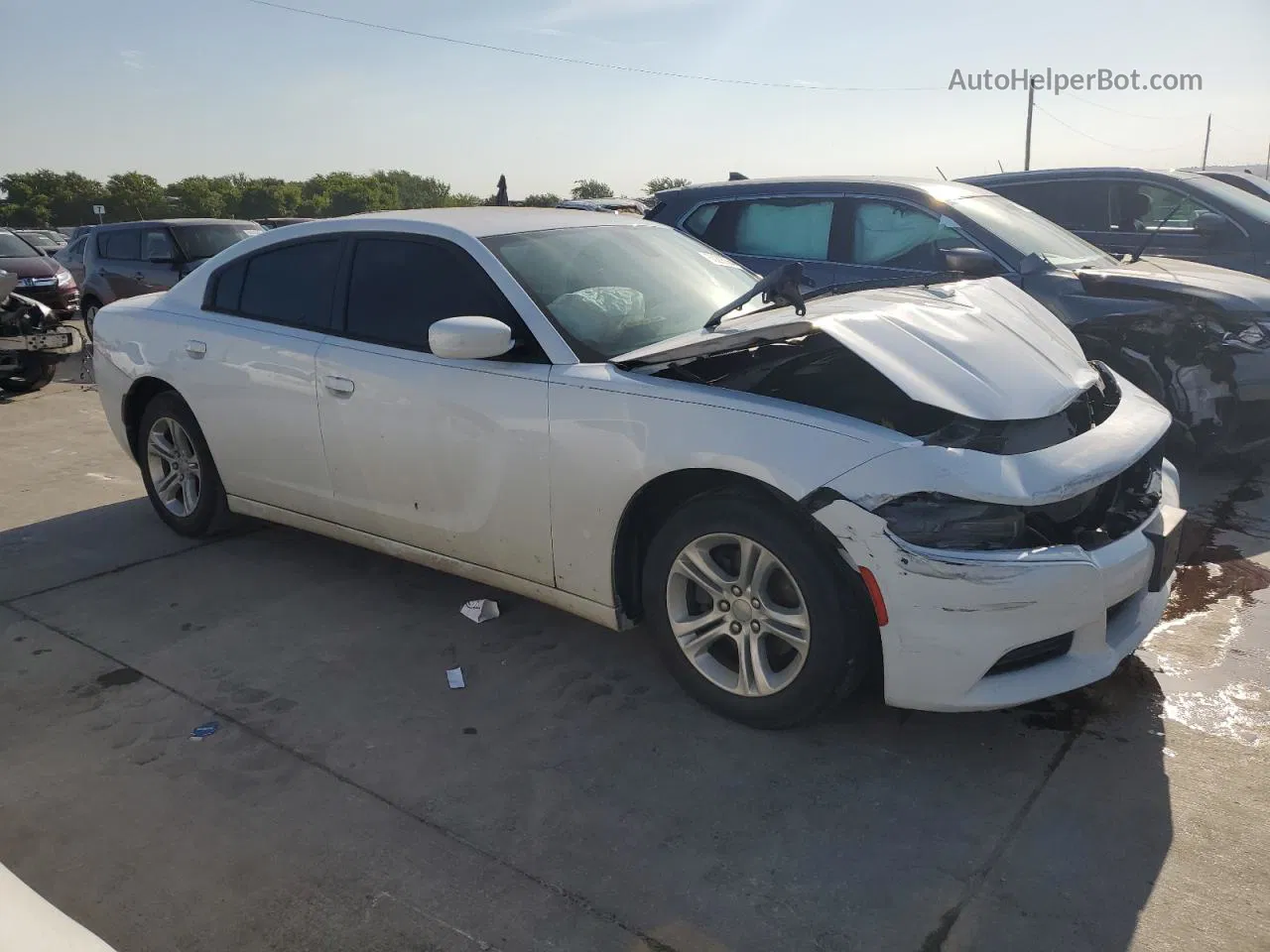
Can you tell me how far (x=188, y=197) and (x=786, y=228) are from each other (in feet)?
180

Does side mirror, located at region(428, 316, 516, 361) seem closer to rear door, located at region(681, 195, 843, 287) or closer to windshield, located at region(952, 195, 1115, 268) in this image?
rear door, located at region(681, 195, 843, 287)

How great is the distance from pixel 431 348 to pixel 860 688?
1.92m

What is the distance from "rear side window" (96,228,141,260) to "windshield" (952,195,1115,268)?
10.3 m

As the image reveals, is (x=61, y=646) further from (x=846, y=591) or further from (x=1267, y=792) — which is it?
(x=1267, y=792)

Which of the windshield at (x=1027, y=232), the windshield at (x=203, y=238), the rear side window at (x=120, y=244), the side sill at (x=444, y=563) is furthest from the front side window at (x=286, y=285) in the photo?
the rear side window at (x=120, y=244)

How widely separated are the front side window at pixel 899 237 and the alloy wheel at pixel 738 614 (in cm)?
367

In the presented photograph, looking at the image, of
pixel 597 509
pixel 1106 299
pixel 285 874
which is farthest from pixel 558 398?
pixel 1106 299

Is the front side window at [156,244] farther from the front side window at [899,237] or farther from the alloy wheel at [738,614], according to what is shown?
the alloy wheel at [738,614]

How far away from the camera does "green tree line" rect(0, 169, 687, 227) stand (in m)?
51.9

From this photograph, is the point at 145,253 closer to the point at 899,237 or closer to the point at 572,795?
the point at 899,237

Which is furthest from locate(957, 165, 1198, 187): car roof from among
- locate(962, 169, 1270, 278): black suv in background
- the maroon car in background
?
the maroon car in background

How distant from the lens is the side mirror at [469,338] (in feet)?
11.4

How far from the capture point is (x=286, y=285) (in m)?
4.59

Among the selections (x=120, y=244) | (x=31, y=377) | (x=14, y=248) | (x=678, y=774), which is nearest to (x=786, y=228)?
(x=678, y=774)
